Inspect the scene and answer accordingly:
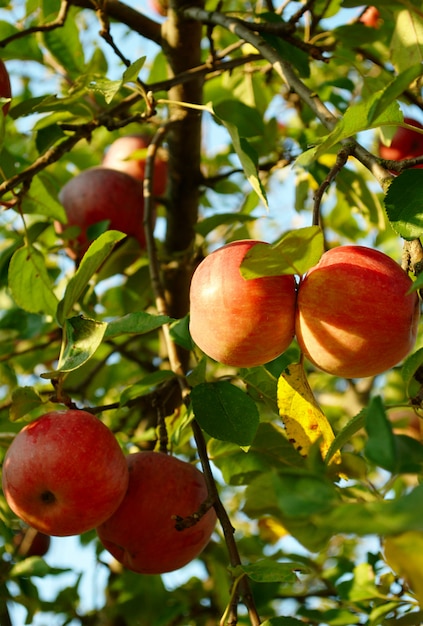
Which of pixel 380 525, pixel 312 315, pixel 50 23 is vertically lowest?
pixel 312 315

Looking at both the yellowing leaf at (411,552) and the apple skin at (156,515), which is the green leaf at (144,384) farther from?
the yellowing leaf at (411,552)

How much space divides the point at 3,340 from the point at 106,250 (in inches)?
39.9

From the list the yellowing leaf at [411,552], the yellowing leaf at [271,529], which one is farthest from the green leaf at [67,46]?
the yellowing leaf at [411,552]

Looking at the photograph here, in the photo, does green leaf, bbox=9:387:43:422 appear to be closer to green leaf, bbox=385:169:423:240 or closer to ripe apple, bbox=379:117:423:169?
green leaf, bbox=385:169:423:240

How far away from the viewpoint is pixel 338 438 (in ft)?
2.83

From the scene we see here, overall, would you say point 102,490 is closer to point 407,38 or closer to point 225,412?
point 225,412

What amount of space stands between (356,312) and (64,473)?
494 mm

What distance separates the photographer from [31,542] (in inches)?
80.0

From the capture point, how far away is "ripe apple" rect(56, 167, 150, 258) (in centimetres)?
188

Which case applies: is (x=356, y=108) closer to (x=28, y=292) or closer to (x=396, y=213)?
(x=396, y=213)

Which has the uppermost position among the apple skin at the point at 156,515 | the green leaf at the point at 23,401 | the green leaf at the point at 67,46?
the green leaf at the point at 67,46

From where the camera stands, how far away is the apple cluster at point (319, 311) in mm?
924

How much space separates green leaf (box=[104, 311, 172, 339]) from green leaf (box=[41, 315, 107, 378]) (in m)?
0.03

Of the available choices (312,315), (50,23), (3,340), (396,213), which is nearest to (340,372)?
(312,315)
